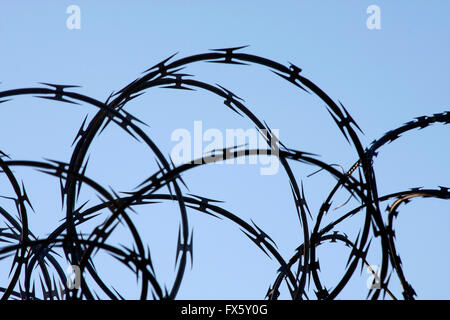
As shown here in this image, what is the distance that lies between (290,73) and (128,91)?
1795mm

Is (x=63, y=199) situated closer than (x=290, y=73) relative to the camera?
No

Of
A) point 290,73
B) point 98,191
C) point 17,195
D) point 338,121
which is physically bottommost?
point 98,191

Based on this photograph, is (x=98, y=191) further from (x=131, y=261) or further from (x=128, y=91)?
(x=128, y=91)

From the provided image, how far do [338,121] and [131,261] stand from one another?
267cm

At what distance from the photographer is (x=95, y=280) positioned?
6906 millimetres

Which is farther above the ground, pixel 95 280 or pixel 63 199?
pixel 63 199

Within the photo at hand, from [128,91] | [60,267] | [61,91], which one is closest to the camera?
[61,91]

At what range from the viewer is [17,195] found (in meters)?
7.39
